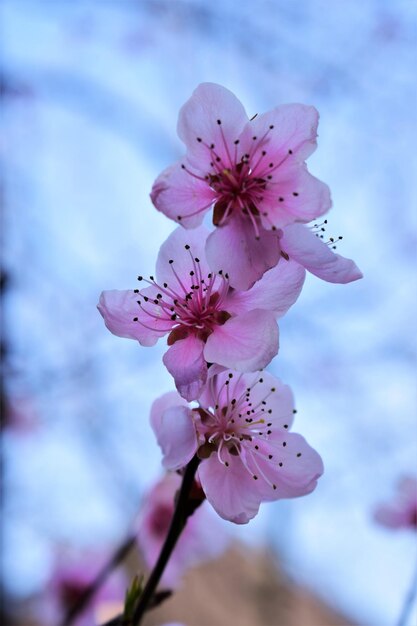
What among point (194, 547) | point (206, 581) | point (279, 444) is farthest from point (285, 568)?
point (279, 444)

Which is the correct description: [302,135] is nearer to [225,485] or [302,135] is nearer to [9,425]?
[225,485]

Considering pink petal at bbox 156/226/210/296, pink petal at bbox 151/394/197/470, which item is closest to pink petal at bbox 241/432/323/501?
pink petal at bbox 151/394/197/470

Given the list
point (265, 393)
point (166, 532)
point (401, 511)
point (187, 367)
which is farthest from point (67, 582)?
point (187, 367)

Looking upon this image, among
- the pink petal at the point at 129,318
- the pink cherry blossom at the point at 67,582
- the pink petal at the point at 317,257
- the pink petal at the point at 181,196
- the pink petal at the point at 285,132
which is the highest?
the pink petal at the point at 285,132

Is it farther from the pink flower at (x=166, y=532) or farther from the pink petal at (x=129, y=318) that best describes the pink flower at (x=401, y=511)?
the pink petal at (x=129, y=318)

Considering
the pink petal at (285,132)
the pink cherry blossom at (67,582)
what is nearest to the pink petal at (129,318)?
the pink petal at (285,132)

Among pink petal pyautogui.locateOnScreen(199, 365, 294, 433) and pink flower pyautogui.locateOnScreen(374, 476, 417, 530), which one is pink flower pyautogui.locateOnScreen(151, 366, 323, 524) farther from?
pink flower pyautogui.locateOnScreen(374, 476, 417, 530)
